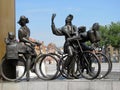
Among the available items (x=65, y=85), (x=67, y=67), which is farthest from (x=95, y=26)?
(x=65, y=85)

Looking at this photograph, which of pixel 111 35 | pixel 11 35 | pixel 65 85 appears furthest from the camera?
pixel 111 35

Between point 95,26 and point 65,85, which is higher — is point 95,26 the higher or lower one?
the higher one

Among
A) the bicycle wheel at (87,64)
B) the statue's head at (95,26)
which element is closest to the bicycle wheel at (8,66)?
the bicycle wheel at (87,64)

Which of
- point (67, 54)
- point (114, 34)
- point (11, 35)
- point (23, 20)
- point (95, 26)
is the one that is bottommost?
point (67, 54)

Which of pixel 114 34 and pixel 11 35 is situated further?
pixel 114 34

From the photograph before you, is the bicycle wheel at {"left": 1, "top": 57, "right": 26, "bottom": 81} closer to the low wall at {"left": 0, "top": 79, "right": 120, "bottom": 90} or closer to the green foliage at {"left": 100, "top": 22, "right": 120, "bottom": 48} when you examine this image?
the low wall at {"left": 0, "top": 79, "right": 120, "bottom": 90}

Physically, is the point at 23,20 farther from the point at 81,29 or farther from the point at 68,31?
the point at 81,29

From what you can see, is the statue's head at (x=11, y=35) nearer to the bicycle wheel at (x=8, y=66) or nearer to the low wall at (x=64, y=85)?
the bicycle wheel at (x=8, y=66)

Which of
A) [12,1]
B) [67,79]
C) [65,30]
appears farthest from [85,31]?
[12,1]

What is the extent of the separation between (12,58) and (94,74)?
216 cm

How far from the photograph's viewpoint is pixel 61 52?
486 inches

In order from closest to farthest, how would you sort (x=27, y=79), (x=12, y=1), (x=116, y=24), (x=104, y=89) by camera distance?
(x=104, y=89)
(x=27, y=79)
(x=12, y=1)
(x=116, y=24)

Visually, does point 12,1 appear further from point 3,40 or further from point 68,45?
point 68,45

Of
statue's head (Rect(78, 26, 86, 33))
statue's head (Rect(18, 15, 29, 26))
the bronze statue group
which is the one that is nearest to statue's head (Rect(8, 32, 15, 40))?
the bronze statue group
